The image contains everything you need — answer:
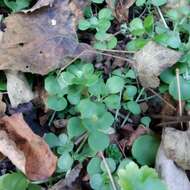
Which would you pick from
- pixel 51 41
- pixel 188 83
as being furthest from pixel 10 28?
pixel 188 83

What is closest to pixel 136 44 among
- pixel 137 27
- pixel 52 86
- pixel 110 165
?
pixel 137 27

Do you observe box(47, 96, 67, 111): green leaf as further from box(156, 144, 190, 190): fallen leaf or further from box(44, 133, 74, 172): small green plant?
box(156, 144, 190, 190): fallen leaf

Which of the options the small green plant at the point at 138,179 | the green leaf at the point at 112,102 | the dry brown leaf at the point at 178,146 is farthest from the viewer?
the green leaf at the point at 112,102

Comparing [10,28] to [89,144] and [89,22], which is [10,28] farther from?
[89,144]

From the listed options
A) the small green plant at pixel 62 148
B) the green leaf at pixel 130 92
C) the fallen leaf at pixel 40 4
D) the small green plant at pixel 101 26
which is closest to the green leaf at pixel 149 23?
the small green plant at pixel 101 26

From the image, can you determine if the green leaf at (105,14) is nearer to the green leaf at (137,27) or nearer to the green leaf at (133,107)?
the green leaf at (137,27)

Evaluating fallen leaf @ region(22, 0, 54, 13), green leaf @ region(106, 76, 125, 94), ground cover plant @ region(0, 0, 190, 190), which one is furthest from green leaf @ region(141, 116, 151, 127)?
fallen leaf @ region(22, 0, 54, 13)
